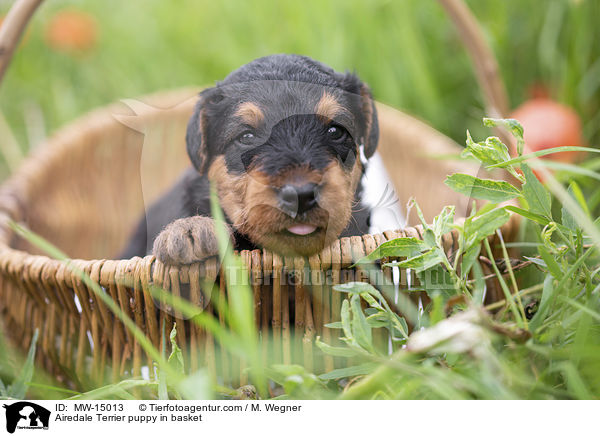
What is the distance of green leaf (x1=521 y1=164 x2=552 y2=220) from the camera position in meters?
1.05

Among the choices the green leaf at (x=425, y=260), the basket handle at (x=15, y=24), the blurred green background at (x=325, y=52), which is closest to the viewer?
the green leaf at (x=425, y=260)

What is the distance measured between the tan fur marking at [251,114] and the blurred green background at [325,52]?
2.76ft

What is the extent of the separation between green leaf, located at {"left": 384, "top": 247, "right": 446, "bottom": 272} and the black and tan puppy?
177mm

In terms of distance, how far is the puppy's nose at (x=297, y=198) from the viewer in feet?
3.40

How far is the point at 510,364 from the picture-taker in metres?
0.94

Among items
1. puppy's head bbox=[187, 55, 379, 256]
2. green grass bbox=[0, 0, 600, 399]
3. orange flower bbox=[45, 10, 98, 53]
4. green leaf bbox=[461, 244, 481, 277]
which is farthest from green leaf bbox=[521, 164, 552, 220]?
orange flower bbox=[45, 10, 98, 53]

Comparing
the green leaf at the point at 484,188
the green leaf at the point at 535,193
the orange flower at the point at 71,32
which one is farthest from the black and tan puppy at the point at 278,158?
the orange flower at the point at 71,32

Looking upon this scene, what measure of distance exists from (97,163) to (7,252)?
102 centimetres

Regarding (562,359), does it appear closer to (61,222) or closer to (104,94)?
(61,222)

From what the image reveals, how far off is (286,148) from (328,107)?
148 mm

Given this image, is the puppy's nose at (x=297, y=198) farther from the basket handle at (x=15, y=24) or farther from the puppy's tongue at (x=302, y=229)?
the basket handle at (x=15, y=24)

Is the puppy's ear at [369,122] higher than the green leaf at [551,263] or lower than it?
higher

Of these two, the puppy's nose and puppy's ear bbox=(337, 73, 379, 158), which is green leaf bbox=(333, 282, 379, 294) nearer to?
the puppy's nose
